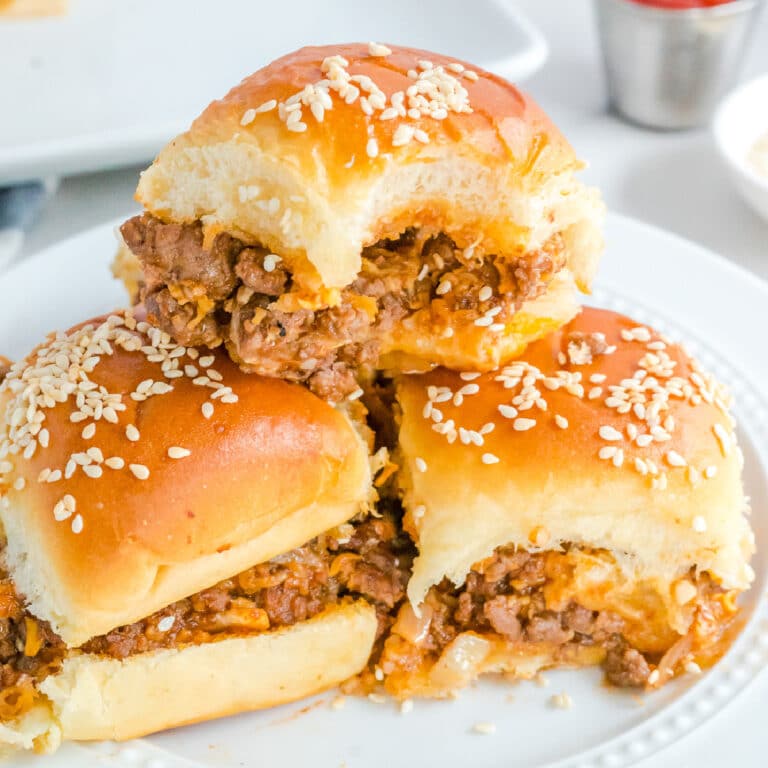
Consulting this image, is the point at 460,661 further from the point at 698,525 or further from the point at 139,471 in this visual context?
the point at 139,471

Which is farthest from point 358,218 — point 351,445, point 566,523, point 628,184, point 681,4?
point 681,4

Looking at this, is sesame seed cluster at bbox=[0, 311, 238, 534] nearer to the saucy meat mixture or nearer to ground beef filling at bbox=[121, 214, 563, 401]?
ground beef filling at bbox=[121, 214, 563, 401]

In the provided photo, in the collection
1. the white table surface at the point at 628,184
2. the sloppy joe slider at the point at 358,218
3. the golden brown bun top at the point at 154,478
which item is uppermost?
the sloppy joe slider at the point at 358,218

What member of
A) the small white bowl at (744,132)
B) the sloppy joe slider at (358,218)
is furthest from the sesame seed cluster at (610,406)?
the small white bowl at (744,132)

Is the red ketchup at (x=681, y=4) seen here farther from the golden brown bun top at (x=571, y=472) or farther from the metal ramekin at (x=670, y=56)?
the golden brown bun top at (x=571, y=472)

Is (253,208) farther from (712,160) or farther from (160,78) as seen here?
(712,160)

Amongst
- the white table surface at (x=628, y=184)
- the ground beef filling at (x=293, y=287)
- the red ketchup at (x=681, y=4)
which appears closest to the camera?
the ground beef filling at (x=293, y=287)
